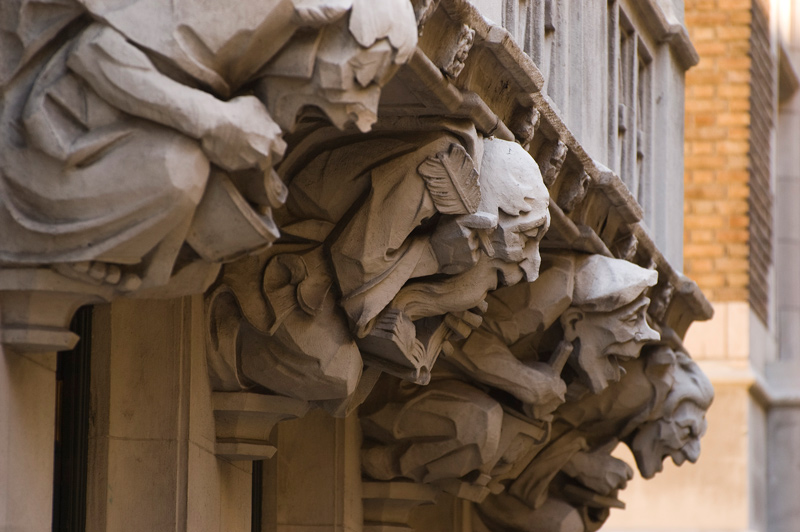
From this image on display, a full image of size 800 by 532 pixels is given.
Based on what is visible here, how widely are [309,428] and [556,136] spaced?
1820 mm

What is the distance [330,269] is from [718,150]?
402 inches

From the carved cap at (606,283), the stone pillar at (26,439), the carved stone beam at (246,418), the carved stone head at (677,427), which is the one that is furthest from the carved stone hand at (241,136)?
the carved stone head at (677,427)

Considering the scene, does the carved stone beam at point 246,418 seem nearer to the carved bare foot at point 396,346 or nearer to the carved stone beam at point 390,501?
the carved bare foot at point 396,346

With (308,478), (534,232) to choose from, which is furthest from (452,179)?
(308,478)

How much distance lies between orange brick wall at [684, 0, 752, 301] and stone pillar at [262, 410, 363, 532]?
8.39m

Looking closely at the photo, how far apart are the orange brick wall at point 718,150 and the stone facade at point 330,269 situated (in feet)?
16.3

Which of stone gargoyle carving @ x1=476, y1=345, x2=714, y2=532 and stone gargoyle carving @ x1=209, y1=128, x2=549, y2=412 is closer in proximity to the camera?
stone gargoyle carving @ x1=209, y1=128, x2=549, y2=412

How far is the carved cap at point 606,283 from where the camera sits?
25.7 ft

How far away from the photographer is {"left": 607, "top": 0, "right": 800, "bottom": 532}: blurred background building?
49.5 feet

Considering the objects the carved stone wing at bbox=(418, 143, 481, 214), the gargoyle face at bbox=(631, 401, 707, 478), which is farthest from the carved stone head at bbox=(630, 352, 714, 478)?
the carved stone wing at bbox=(418, 143, 481, 214)

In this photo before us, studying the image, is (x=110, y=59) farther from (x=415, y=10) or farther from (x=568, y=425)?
(x=568, y=425)

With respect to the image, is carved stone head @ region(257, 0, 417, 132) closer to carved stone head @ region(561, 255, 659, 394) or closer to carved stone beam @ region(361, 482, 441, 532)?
carved stone head @ region(561, 255, 659, 394)

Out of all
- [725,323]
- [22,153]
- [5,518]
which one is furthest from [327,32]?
[725,323]

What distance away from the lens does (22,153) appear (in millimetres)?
4332
